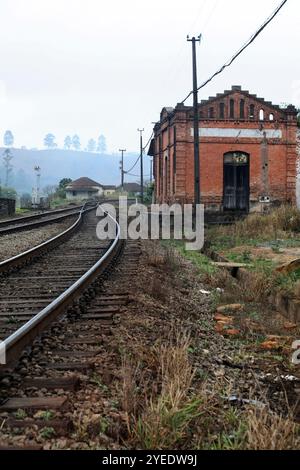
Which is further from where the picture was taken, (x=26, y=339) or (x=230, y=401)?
(x=26, y=339)

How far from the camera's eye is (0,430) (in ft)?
11.0

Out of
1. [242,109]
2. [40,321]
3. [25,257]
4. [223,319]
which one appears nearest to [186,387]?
[40,321]

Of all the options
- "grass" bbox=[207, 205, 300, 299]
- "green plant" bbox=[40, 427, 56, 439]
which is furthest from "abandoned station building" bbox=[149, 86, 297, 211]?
"green plant" bbox=[40, 427, 56, 439]

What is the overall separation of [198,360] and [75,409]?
1747mm

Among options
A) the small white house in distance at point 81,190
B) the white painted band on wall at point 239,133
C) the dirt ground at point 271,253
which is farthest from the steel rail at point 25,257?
the small white house in distance at point 81,190

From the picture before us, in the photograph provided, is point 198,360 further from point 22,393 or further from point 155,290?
point 155,290

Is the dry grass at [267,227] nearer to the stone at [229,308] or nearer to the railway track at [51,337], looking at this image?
the railway track at [51,337]

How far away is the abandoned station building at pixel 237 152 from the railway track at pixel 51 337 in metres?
19.8

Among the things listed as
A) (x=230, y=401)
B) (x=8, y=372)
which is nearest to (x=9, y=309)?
(x=8, y=372)

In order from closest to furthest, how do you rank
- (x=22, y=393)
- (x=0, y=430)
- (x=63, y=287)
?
1. (x=0, y=430)
2. (x=22, y=393)
3. (x=63, y=287)

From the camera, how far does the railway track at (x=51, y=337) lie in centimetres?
358

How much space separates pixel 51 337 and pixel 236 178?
26.2 m

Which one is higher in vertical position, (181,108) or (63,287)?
(181,108)

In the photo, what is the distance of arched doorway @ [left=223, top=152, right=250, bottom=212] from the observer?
101ft
